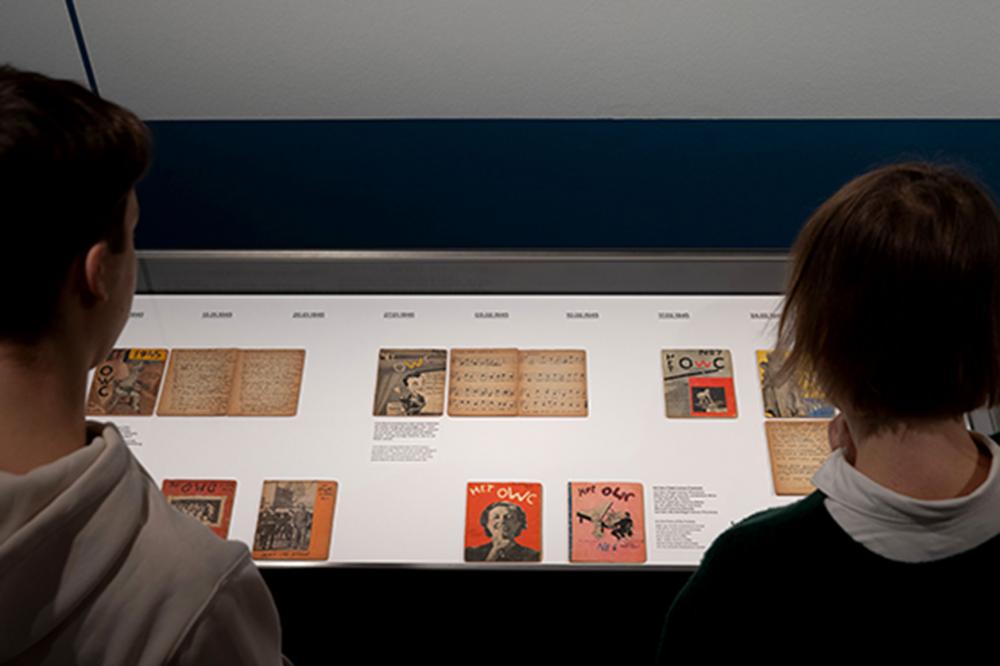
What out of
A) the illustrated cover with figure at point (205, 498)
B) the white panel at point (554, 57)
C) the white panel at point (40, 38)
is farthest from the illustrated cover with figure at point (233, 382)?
the white panel at point (40, 38)

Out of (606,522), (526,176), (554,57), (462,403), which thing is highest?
(554,57)

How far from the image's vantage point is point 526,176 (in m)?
2.08

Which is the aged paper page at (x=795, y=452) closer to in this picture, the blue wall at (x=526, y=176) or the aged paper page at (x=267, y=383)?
the blue wall at (x=526, y=176)

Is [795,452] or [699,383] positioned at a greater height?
[699,383]

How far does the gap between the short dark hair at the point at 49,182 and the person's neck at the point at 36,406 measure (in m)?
0.02

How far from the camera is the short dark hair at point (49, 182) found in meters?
0.82

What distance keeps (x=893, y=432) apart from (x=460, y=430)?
3.56 feet

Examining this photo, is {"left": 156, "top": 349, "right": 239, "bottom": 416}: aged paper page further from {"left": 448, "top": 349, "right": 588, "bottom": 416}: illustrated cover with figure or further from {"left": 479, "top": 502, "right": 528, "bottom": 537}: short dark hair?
{"left": 479, "top": 502, "right": 528, "bottom": 537}: short dark hair

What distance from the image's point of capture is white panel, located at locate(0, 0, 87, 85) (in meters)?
2.02

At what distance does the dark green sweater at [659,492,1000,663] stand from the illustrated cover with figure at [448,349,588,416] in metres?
0.89

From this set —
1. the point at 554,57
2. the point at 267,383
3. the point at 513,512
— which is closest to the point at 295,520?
the point at 267,383

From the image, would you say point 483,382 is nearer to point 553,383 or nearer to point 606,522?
point 553,383

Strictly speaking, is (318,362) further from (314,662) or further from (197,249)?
(314,662)

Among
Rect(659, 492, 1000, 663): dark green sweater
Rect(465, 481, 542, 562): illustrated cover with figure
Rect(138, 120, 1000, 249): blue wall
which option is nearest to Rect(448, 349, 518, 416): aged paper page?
Rect(465, 481, 542, 562): illustrated cover with figure
